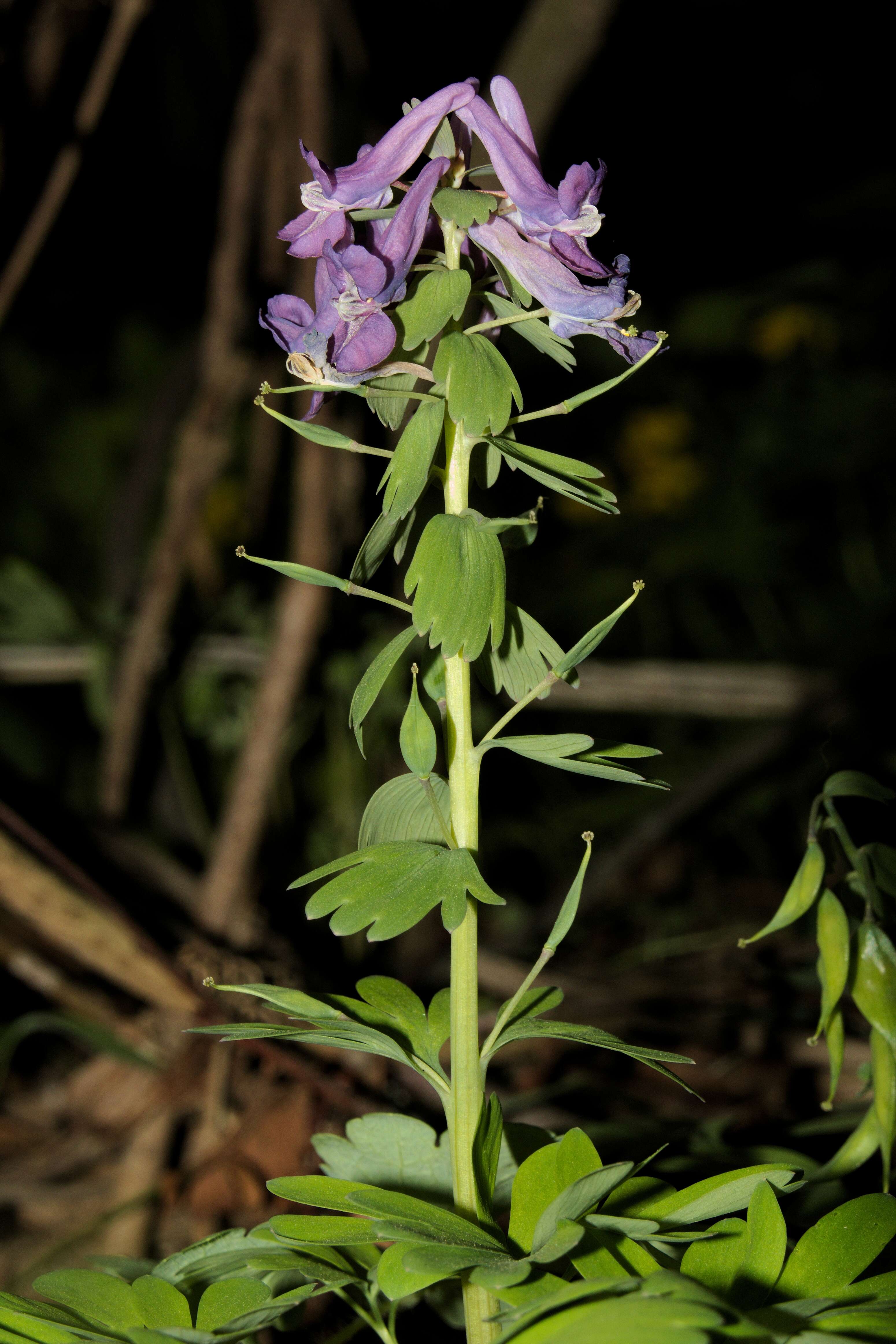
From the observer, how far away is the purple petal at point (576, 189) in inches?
19.8

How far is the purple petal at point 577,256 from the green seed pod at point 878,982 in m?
0.42

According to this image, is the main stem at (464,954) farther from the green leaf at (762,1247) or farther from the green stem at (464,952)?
the green leaf at (762,1247)

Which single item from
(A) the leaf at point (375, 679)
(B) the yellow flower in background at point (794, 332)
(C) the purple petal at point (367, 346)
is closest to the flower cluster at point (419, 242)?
(C) the purple petal at point (367, 346)

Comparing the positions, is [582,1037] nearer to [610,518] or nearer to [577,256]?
[577,256]

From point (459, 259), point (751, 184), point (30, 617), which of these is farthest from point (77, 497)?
point (459, 259)

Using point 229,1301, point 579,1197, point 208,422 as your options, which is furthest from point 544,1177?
point 208,422

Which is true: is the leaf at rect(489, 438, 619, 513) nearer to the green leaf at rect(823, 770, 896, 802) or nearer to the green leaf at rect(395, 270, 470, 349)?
the green leaf at rect(395, 270, 470, 349)

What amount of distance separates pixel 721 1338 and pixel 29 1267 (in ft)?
3.22

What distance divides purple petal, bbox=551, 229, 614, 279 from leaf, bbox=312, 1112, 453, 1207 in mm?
480

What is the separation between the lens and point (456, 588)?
481mm

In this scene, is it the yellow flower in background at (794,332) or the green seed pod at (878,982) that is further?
the yellow flower in background at (794,332)

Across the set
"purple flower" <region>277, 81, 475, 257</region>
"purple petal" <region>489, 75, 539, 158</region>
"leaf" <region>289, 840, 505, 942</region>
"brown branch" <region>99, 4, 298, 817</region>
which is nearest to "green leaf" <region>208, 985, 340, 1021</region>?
"leaf" <region>289, 840, 505, 942</region>

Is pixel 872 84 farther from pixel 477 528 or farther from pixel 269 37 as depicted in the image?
pixel 477 528

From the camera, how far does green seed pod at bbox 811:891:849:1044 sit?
0.61 metres
